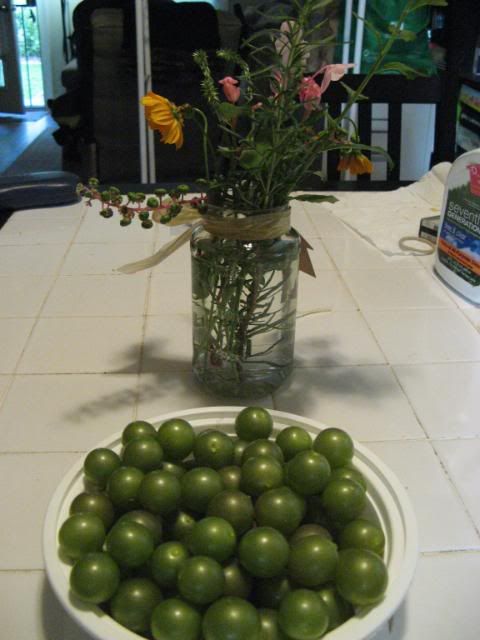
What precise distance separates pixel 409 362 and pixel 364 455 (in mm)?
347

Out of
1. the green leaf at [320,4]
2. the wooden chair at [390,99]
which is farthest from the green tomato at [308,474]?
the wooden chair at [390,99]

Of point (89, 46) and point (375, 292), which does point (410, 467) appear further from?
point (89, 46)

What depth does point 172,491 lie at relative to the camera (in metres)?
0.49

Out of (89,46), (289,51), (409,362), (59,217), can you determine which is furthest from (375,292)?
(89,46)

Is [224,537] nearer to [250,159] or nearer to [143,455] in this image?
[143,455]

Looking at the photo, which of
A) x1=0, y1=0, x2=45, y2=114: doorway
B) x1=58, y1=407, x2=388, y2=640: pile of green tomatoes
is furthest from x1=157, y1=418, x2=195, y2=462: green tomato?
x1=0, y1=0, x2=45, y2=114: doorway

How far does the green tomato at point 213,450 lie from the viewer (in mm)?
542

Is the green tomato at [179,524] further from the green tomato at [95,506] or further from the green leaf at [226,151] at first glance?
the green leaf at [226,151]

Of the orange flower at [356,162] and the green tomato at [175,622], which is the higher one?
the orange flower at [356,162]

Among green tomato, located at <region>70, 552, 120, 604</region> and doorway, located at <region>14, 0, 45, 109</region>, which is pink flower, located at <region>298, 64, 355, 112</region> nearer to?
green tomato, located at <region>70, 552, 120, 604</region>

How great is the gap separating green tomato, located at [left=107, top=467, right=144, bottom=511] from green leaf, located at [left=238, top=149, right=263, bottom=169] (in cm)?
28

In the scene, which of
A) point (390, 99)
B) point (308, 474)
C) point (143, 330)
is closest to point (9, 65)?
point (390, 99)

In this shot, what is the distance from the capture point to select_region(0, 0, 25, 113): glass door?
499cm

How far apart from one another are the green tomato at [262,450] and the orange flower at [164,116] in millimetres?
283
